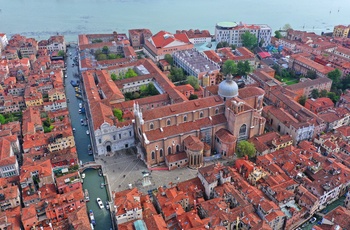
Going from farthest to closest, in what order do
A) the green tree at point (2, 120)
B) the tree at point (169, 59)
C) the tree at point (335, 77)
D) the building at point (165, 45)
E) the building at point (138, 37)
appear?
the building at point (138, 37), the building at point (165, 45), the tree at point (169, 59), the tree at point (335, 77), the green tree at point (2, 120)

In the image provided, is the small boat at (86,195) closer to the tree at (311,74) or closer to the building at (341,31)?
the tree at (311,74)

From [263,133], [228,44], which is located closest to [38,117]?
[263,133]

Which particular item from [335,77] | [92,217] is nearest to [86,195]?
[92,217]

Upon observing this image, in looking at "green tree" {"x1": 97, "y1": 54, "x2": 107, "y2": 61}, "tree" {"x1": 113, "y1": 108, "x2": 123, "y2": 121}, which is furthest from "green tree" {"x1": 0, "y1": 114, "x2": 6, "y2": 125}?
"green tree" {"x1": 97, "y1": 54, "x2": 107, "y2": 61}

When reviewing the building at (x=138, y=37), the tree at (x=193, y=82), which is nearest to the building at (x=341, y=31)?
the building at (x=138, y=37)

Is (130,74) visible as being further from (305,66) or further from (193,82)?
(305,66)

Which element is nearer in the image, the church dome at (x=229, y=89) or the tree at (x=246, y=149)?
the tree at (x=246, y=149)
